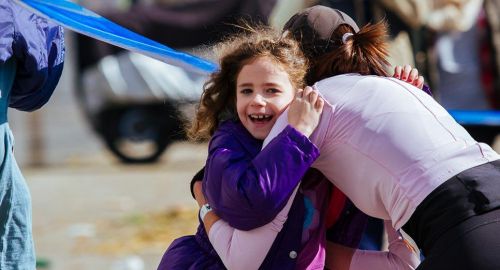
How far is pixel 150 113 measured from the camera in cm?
1012

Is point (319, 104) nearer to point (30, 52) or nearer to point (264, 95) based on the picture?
point (264, 95)

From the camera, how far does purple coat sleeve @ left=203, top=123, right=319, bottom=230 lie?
286 centimetres

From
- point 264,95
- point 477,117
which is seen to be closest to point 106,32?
point 264,95

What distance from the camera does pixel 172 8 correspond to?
10023 mm

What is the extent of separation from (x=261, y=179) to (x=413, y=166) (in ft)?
1.31

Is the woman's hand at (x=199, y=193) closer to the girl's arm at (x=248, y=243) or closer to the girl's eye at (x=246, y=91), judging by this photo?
the girl's arm at (x=248, y=243)

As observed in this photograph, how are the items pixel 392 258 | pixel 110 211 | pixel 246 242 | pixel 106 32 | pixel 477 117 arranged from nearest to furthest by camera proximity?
1. pixel 246 242
2. pixel 392 258
3. pixel 106 32
4. pixel 477 117
5. pixel 110 211

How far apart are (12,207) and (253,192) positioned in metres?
1.02

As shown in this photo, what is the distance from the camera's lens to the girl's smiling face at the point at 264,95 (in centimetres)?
306

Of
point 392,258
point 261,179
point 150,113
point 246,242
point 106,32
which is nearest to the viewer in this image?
point 261,179

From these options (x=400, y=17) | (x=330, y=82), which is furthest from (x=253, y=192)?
(x=400, y=17)

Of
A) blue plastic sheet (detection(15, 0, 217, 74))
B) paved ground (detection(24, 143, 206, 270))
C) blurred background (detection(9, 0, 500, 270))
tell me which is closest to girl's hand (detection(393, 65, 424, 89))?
blue plastic sheet (detection(15, 0, 217, 74))

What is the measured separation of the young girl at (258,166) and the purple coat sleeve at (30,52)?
546 mm

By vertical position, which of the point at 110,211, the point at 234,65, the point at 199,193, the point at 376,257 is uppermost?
the point at 234,65
